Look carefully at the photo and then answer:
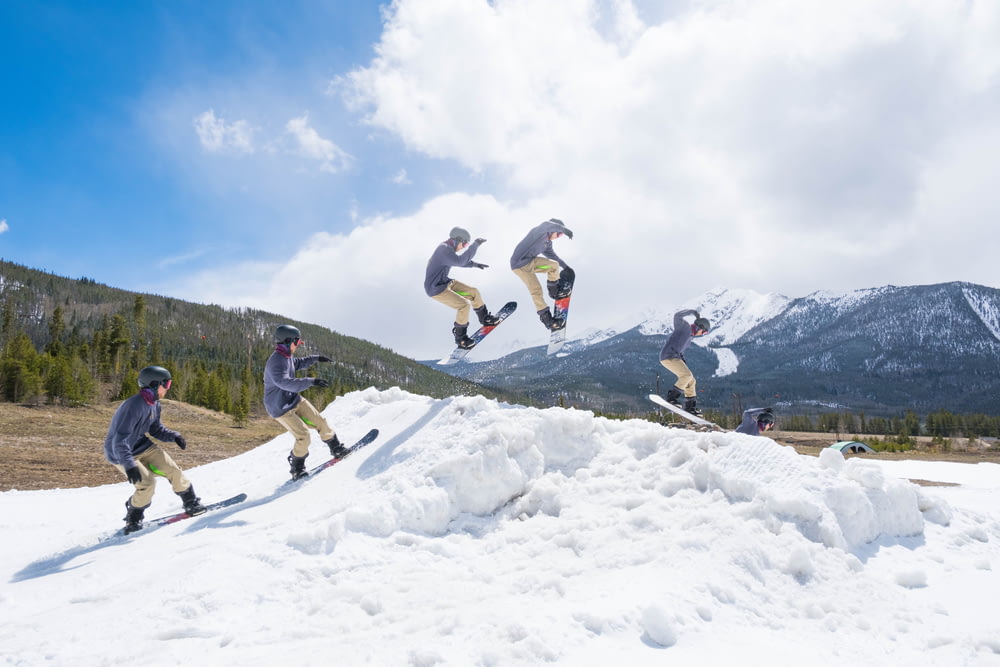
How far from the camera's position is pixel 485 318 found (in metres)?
13.0

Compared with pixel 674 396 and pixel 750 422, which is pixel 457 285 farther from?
pixel 750 422

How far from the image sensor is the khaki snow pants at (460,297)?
481 inches

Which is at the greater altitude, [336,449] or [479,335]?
[479,335]

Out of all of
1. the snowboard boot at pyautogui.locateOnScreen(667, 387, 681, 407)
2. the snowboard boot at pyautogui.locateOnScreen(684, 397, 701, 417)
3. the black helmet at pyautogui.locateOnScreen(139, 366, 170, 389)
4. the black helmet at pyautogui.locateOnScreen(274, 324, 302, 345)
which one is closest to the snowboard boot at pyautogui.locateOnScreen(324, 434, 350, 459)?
the black helmet at pyautogui.locateOnScreen(274, 324, 302, 345)

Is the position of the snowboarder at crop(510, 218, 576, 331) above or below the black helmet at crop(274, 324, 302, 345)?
above

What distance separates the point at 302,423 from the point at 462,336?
4.95 m

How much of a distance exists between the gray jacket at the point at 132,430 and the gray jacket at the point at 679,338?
10.3 m

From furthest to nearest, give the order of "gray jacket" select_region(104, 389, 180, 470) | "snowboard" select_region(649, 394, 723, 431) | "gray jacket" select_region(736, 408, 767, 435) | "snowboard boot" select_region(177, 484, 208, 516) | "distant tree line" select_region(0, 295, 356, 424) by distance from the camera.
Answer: "distant tree line" select_region(0, 295, 356, 424)
"snowboard" select_region(649, 394, 723, 431)
"gray jacket" select_region(736, 408, 767, 435)
"snowboard boot" select_region(177, 484, 208, 516)
"gray jacket" select_region(104, 389, 180, 470)

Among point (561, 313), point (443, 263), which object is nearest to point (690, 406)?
point (561, 313)

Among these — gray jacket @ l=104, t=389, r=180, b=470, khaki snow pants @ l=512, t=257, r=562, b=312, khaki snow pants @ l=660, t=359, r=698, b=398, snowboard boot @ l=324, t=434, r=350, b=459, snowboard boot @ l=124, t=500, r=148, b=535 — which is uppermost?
khaki snow pants @ l=512, t=257, r=562, b=312

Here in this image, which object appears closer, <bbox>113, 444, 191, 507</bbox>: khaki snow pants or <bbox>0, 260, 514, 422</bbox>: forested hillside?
<bbox>113, 444, 191, 507</bbox>: khaki snow pants

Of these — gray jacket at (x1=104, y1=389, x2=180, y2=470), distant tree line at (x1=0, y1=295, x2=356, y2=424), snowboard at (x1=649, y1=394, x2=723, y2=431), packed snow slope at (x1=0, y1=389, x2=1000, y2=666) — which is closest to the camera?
packed snow slope at (x1=0, y1=389, x2=1000, y2=666)

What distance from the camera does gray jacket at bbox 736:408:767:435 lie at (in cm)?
1123

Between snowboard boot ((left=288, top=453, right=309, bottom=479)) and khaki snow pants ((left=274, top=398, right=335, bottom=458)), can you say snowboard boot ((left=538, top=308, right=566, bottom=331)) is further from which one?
snowboard boot ((left=288, top=453, right=309, bottom=479))
